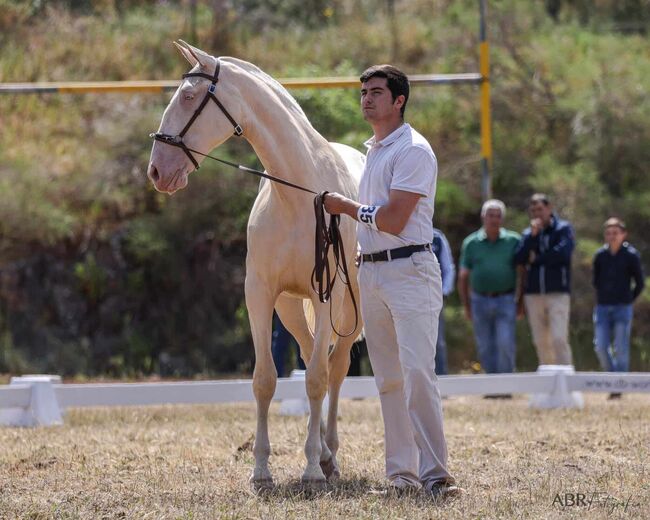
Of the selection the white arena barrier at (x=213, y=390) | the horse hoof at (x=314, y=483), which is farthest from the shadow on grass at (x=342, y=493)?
the white arena barrier at (x=213, y=390)

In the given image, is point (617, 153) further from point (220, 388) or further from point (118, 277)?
point (220, 388)

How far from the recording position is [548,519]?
17.1ft

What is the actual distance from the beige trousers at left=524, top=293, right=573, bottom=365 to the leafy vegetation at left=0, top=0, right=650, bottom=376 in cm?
272

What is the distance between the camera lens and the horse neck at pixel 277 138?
6789 mm

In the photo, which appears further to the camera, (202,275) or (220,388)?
(202,275)

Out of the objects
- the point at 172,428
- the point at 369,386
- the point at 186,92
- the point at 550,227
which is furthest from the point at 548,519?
the point at 550,227

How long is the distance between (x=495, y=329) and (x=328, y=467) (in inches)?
234

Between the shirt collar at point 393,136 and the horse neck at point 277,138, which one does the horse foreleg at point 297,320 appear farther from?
the shirt collar at point 393,136

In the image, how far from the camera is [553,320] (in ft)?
40.9

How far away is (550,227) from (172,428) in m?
4.87

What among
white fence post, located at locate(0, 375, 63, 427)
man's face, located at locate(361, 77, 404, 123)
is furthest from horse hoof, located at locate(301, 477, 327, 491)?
white fence post, located at locate(0, 375, 63, 427)

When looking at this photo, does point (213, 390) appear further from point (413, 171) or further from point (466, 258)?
point (413, 171)

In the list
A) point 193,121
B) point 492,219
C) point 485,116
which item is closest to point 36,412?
point 193,121

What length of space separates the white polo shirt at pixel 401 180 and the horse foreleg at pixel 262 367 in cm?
88
